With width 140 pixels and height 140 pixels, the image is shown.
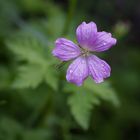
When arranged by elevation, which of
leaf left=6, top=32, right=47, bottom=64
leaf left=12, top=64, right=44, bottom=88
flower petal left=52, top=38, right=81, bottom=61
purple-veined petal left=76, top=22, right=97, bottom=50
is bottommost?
flower petal left=52, top=38, right=81, bottom=61

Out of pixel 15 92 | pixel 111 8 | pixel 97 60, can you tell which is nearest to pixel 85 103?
pixel 97 60

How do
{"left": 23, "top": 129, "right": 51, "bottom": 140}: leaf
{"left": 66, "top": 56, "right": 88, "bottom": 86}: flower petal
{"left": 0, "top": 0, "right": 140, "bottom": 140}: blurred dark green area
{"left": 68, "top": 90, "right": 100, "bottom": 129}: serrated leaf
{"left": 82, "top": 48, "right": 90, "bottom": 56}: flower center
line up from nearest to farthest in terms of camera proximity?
{"left": 66, "top": 56, "right": 88, "bottom": 86}: flower petal → {"left": 82, "top": 48, "right": 90, "bottom": 56}: flower center → {"left": 68, "top": 90, "right": 100, "bottom": 129}: serrated leaf → {"left": 0, "top": 0, "right": 140, "bottom": 140}: blurred dark green area → {"left": 23, "top": 129, "right": 51, "bottom": 140}: leaf

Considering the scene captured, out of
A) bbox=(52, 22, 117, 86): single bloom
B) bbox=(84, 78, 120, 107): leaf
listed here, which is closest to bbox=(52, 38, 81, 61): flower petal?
bbox=(52, 22, 117, 86): single bloom

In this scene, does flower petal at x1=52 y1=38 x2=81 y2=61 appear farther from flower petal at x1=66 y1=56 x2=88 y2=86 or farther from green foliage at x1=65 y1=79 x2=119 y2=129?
green foliage at x1=65 y1=79 x2=119 y2=129

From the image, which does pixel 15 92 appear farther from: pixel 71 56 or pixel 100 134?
pixel 71 56

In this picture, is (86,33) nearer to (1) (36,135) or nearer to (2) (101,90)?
(2) (101,90)

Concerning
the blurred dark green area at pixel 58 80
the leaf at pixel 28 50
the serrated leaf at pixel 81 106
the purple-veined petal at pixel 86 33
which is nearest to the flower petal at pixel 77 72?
the purple-veined petal at pixel 86 33
